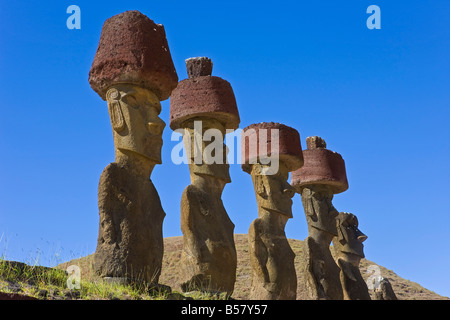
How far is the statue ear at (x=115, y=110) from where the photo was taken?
729cm

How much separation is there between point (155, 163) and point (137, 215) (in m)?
0.83

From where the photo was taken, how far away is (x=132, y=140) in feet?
23.7

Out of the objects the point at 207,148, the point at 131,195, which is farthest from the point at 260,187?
the point at 131,195

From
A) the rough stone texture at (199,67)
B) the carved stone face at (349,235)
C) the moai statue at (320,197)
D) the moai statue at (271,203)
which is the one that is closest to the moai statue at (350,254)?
the carved stone face at (349,235)

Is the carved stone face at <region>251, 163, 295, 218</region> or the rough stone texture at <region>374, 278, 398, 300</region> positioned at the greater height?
the carved stone face at <region>251, 163, 295, 218</region>

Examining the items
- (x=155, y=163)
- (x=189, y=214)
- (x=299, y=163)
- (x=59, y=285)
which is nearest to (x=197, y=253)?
(x=189, y=214)

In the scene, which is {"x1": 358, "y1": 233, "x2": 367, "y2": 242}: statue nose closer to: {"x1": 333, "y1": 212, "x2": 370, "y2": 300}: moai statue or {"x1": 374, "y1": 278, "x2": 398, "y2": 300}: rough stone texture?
{"x1": 333, "y1": 212, "x2": 370, "y2": 300}: moai statue

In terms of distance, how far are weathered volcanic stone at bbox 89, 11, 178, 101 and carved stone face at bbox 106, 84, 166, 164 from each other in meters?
0.15

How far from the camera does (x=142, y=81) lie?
24.8 ft

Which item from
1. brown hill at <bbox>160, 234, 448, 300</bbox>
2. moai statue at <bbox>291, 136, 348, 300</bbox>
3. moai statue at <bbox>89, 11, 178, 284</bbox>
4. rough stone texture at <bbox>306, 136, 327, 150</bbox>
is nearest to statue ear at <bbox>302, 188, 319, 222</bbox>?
moai statue at <bbox>291, 136, 348, 300</bbox>

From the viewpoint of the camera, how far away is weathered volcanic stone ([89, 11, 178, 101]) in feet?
24.5

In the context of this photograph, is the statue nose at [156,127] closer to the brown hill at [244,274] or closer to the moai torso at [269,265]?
the moai torso at [269,265]

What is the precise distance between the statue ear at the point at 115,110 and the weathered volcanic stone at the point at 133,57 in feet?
0.48
